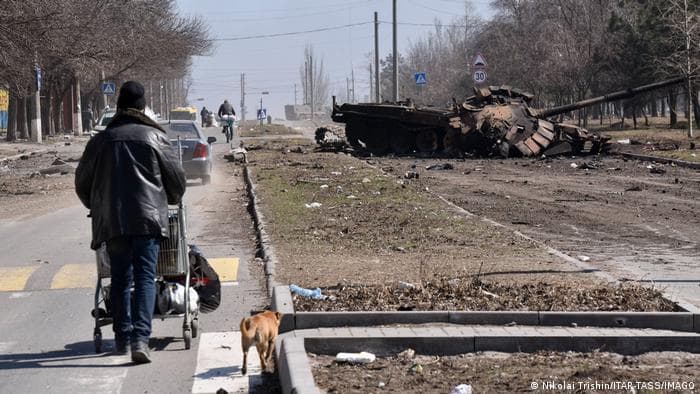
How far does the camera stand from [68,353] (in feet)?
25.6

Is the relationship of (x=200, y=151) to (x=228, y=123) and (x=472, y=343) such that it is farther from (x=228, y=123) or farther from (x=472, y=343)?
(x=228, y=123)

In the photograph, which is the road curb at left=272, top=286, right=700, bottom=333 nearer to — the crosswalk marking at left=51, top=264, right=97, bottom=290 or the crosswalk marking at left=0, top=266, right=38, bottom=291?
the crosswalk marking at left=51, top=264, right=97, bottom=290

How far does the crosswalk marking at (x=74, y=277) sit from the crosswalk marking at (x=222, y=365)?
9.62ft

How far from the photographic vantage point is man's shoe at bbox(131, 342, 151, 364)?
23.9 feet

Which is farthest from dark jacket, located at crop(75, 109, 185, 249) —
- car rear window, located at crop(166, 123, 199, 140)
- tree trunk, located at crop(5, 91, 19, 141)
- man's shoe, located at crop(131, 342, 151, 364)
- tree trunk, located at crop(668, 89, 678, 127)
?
tree trunk, located at crop(5, 91, 19, 141)

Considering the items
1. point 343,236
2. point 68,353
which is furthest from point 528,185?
point 68,353

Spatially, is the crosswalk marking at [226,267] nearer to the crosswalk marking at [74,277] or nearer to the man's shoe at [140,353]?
the crosswalk marking at [74,277]

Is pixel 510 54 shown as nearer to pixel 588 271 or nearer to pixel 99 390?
pixel 588 271

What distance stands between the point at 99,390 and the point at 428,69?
353 feet

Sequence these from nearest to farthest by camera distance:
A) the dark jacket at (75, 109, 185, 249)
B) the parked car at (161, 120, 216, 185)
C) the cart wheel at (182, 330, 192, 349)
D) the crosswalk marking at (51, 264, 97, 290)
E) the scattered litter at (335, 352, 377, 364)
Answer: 1. the scattered litter at (335, 352, 377, 364)
2. the dark jacket at (75, 109, 185, 249)
3. the cart wheel at (182, 330, 192, 349)
4. the crosswalk marking at (51, 264, 97, 290)
5. the parked car at (161, 120, 216, 185)

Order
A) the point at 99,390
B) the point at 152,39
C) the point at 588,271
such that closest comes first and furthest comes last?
the point at 99,390, the point at 588,271, the point at 152,39

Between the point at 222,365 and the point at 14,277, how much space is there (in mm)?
4958

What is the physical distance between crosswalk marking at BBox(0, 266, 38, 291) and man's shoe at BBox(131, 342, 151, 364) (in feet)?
12.6

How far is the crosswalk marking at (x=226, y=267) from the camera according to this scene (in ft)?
36.7
